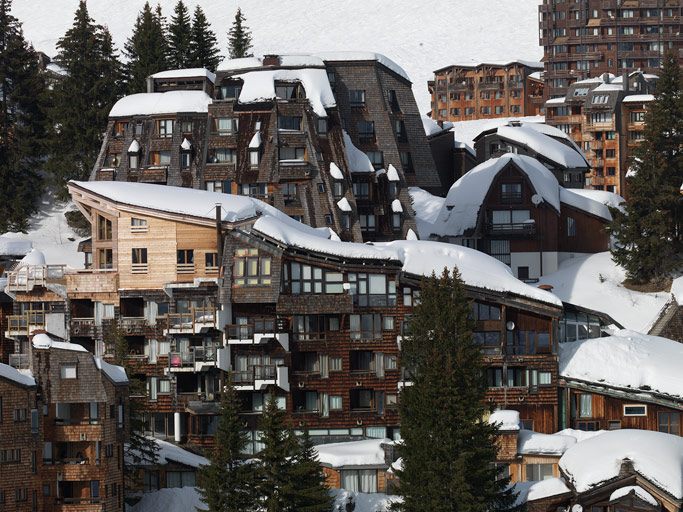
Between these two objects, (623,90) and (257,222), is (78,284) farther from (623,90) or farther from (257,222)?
(623,90)

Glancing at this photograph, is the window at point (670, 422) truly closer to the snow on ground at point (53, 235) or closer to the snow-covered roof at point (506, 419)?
the snow-covered roof at point (506, 419)

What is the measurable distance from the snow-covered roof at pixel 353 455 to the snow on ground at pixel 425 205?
4233 centimetres

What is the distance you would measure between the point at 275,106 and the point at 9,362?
3335 centimetres

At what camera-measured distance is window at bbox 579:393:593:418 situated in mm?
102188

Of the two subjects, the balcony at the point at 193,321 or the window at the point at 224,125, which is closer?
the balcony at the point at 193,321

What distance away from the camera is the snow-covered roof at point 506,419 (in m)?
94.9

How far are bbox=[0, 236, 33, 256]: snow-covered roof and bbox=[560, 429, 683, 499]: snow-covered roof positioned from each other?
42.6m

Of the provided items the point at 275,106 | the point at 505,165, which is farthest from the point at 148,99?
the point at 505,165

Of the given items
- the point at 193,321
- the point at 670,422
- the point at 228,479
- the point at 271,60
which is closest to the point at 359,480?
the point at 228,479

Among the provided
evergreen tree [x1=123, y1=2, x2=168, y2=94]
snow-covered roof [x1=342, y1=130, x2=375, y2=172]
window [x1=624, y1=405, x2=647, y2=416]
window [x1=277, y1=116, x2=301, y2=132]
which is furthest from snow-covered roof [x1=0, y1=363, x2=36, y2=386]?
evergreen tree [x1=123, y1=2, x2=168, y2=94]

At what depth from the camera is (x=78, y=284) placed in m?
105

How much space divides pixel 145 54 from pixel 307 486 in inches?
2777

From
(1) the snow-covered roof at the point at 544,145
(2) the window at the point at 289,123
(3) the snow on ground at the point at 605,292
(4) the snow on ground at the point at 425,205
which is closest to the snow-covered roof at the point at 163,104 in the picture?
(2) the window at the point at 289,123

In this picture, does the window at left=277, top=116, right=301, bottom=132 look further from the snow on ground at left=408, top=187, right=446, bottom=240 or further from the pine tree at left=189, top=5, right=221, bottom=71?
the pine tree at left=189, top=5, right=221, bottom=71
